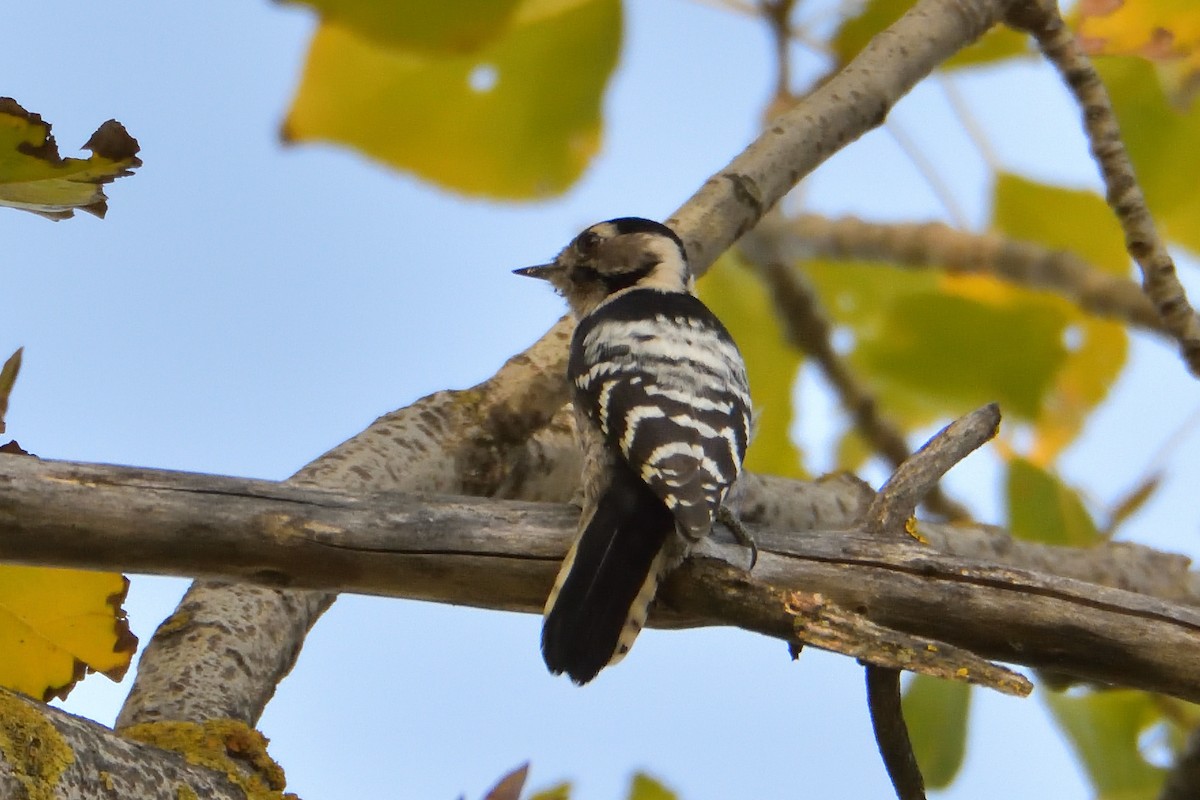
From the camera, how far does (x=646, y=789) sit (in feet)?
11.4

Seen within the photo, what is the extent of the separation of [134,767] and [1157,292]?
261cm

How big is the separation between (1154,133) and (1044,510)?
4.13 feet

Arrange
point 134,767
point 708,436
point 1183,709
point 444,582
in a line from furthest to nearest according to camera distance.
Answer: point 1183,709 → point 708,436 → point 444,582 → point 134,767

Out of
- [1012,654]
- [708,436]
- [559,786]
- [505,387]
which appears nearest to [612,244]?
[505,387]

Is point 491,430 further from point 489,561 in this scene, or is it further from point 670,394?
point 489,561

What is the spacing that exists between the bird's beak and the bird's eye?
79mm

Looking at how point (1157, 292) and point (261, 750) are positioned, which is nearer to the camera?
point (261, 750)

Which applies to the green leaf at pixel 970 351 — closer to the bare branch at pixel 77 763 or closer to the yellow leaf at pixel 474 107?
the yellow leaf at pixel 474 107

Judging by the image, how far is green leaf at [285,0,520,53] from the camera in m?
3.66

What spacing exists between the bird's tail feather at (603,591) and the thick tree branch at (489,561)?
47 mm

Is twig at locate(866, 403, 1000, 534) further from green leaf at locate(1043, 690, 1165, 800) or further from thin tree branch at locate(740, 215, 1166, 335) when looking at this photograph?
thin tree branch at locate(740, 215, 1166, 335)

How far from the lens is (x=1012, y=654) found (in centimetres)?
230

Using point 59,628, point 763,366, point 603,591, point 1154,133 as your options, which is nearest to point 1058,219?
point 1154,133

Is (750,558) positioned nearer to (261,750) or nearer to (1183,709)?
(261,750)
